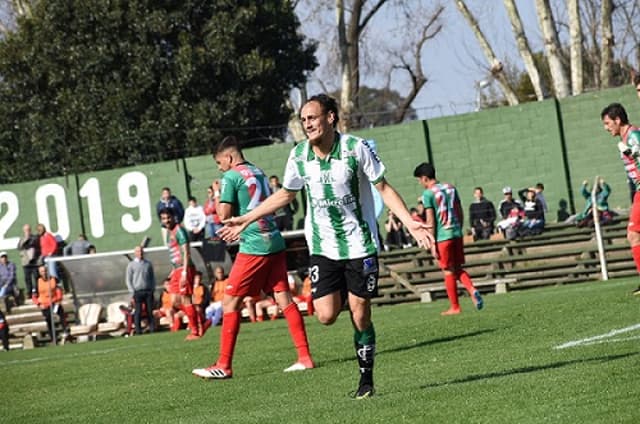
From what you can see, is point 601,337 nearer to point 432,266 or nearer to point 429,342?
point 429,342

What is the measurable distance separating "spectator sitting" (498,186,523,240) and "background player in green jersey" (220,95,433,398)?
761 inches

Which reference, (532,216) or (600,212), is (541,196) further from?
(600,212)

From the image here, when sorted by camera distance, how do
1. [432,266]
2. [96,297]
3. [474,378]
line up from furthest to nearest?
[96,297], [432,266], [474,378]

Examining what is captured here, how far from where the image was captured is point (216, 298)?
2706 centimetres

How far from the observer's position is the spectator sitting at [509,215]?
28594mm

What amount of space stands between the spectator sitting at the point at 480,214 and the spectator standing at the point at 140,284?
7651 millimetres

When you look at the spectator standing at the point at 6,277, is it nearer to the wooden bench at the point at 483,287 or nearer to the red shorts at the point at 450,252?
the wooden bench at the point at 483,287

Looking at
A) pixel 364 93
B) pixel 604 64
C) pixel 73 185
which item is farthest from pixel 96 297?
pixel 364 93

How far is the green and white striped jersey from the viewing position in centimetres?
934

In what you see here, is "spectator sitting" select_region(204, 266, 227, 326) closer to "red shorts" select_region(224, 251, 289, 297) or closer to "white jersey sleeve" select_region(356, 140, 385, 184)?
"red shorts" select_region(224, 251, 289, 297)

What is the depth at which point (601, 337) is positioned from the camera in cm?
1186

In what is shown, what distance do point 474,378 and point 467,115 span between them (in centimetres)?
2324

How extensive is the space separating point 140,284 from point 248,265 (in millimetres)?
14635

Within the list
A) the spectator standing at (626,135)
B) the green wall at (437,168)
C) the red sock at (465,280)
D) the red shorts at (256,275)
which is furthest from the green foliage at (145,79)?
the red shorts at (256,275)
